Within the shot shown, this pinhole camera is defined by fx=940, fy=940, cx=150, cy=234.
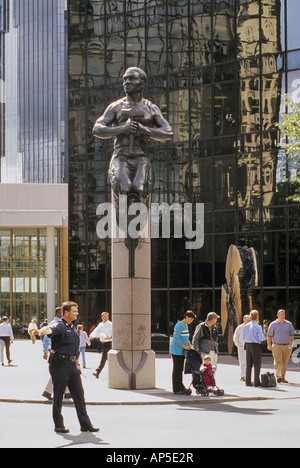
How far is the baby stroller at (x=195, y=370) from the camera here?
18.2 m

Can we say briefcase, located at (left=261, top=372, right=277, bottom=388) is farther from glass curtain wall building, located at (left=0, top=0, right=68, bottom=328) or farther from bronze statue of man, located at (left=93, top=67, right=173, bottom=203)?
glass curtain wall building, located at (left=0, top=0, right=68, bottom=328)

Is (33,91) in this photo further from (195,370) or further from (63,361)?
(63,361)

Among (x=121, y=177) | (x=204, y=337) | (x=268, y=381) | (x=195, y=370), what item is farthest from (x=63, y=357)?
(x=268, y=381)

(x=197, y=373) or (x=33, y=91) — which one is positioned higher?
(x=33, y=91)

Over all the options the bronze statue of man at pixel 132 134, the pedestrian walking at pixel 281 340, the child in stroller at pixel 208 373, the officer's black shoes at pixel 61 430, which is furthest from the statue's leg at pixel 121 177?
the officer's black shoes at pixel 61 430

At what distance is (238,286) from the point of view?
32031mm

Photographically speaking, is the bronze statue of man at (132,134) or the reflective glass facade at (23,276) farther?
the reflective glass facade at (23,276)

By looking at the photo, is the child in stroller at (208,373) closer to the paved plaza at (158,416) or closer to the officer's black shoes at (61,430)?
the paved plaza at (158,416)

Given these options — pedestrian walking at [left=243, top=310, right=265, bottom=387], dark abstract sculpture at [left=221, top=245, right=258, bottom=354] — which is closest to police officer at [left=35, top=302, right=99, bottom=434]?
pedestrian walking at [left=243, top=310, right=265, bottom=387]

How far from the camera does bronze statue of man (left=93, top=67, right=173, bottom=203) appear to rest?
1981 cm

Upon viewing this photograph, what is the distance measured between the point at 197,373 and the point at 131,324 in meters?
2.06

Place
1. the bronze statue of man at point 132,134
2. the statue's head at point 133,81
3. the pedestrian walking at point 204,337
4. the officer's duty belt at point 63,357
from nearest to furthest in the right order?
1. the officer's duty belt at point 63,357
2. the pedestrian walking at point 204,337
3. the bronze statue of man at point 132,134
4. the statue's head at point 133,81
